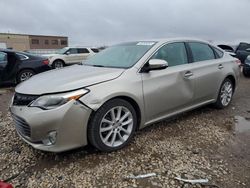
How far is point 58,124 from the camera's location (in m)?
2.62

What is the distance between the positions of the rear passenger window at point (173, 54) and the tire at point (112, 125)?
97 cm

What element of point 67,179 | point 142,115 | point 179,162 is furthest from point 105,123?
point 179,162

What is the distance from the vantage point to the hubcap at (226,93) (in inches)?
189

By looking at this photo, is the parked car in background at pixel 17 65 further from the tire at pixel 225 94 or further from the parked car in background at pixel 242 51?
the parked car in background at pixel 242 51

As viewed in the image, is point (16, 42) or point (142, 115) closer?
point (142, 115)

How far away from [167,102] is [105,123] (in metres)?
1.07

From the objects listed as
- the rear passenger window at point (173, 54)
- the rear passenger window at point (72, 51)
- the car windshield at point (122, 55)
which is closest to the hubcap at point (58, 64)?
the rear passenger window at point (72, 51)

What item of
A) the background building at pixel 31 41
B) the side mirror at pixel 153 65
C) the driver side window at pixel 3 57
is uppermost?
the background building at pixel 31 41

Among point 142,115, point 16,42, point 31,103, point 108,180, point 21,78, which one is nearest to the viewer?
point 108,180

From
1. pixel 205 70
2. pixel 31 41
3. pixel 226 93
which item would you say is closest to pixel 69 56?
pixel 226 93

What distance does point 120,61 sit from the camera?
3643mm

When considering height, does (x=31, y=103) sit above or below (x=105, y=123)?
above

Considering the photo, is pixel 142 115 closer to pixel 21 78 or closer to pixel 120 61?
pixel 120 61

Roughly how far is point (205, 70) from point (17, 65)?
585cm
